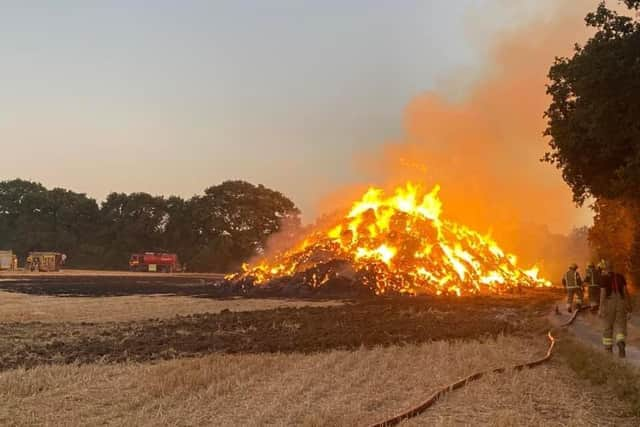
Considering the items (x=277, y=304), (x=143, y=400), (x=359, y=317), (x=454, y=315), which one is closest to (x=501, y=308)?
(x=454, y=315)

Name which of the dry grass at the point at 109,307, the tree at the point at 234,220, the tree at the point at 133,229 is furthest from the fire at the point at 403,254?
the tree at the point at 133,229

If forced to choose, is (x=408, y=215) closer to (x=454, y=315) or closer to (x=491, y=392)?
(x=454, y=315)

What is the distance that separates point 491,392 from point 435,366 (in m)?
2.37

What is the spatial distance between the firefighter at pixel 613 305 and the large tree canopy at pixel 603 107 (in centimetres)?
747

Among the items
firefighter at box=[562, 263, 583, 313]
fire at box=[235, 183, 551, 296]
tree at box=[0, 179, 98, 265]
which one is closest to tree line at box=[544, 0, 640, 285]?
firefighter at box=[562, 263, 583, 313]

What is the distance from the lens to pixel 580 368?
1170cm

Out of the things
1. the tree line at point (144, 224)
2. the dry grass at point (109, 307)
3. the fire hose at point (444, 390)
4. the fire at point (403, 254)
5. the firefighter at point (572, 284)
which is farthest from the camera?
the tree line at point (144, 224)

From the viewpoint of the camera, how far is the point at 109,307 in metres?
26.3

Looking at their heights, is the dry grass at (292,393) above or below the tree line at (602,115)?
below

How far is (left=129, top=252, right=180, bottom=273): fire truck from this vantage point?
7894 centimetres

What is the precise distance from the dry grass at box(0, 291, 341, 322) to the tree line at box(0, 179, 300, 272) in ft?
161

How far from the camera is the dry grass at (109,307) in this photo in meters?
22.3

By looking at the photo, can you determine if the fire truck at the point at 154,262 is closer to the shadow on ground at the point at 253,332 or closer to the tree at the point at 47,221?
the tree at the point at 47,221

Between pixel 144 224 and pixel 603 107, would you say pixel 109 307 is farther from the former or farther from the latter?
pixel 144 224
